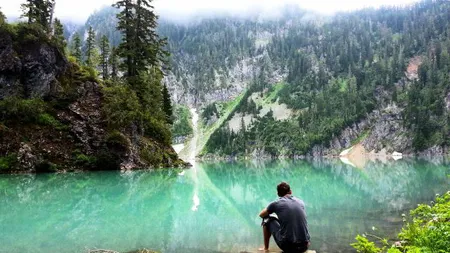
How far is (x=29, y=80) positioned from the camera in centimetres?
4731

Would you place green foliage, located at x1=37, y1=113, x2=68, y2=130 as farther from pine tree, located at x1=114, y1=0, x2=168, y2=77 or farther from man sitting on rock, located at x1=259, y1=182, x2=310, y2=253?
man sitting on rock, located at x1=259, y1=182, x2=310, y2=253

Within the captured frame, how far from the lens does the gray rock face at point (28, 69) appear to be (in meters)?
45.6

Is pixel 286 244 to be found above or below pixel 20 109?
below

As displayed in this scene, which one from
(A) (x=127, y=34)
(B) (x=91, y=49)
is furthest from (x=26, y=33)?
(B) (x=91, y=49)

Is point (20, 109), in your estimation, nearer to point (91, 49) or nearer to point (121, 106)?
point (121, 106)

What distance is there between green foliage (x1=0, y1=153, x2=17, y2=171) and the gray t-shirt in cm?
3885

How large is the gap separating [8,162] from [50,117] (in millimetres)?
7507

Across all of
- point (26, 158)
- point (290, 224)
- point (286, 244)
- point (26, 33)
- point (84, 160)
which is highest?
point (26, 33)

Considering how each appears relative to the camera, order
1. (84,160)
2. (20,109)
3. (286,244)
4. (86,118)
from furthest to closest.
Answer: (86,118)
(84,160)
(20,109)
(286,244)

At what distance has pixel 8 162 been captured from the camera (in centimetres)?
4078

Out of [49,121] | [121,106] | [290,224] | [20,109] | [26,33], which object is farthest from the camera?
[121,106]

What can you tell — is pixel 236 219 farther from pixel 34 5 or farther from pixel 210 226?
pixel 34 5

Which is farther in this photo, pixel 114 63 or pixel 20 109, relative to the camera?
pixel 114 63

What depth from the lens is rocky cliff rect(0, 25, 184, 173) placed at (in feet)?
141
